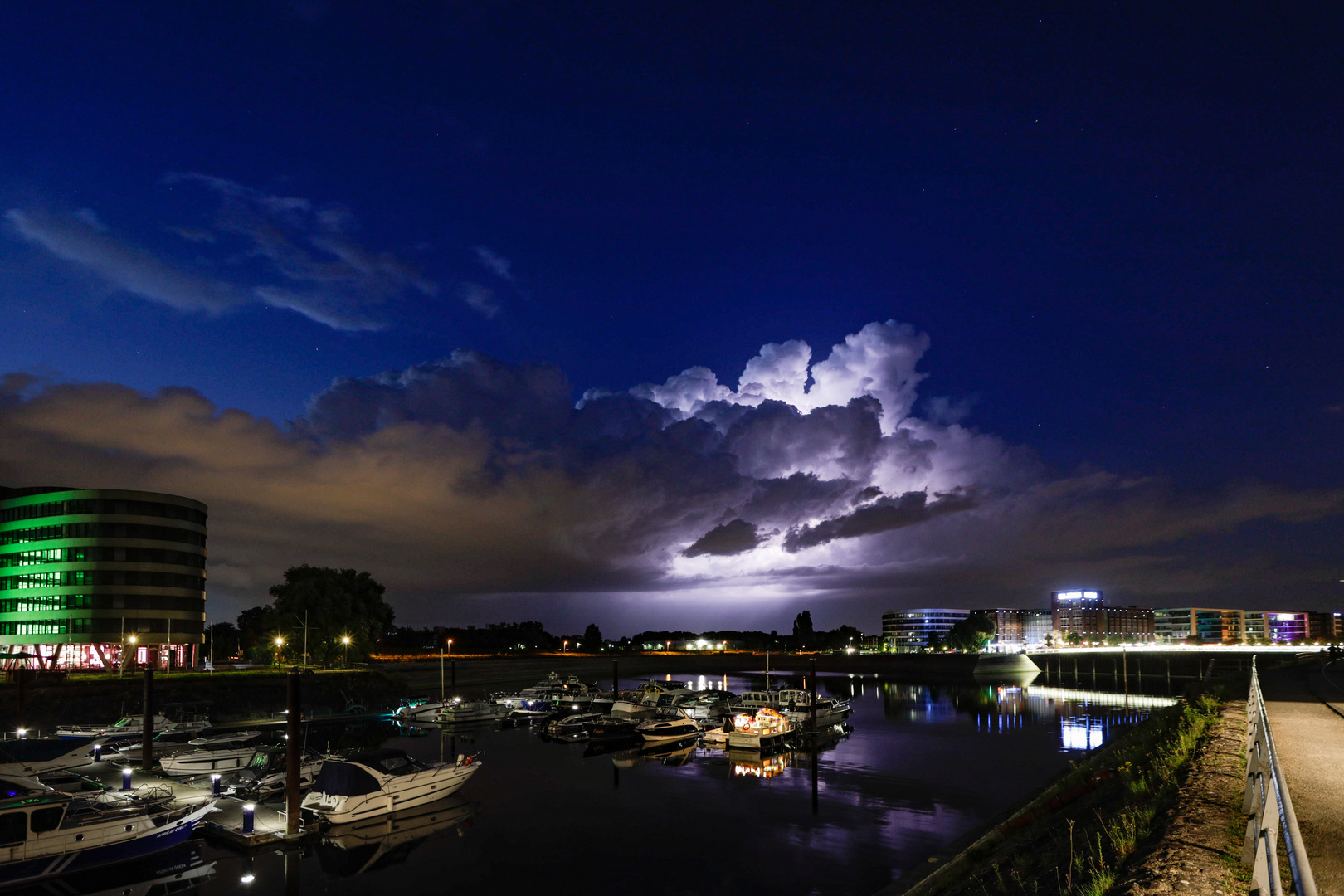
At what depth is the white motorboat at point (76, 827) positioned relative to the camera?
91.5ft

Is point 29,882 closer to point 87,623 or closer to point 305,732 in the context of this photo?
point 305,732

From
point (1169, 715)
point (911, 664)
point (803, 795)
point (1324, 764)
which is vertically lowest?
point (911, 664)

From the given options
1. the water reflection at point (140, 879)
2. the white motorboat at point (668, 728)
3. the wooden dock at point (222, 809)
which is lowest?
the white motorboat at point (668, 728)

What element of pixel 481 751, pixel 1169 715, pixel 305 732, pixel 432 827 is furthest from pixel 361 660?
pixel 1169 715

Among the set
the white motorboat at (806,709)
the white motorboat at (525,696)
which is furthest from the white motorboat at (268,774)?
the white motorboat at (525,696)

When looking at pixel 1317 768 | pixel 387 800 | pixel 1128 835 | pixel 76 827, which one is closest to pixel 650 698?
pixel 387 800

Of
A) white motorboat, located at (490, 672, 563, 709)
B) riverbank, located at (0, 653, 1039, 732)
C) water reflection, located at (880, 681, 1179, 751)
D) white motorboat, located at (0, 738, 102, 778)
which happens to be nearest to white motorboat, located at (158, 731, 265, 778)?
white motorboat, located at (0, 738, 102, 778)

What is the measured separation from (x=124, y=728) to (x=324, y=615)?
48.2 meters

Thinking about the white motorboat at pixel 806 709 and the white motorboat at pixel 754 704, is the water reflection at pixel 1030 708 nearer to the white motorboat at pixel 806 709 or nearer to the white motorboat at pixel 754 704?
the white motorboat at pixel 806 709

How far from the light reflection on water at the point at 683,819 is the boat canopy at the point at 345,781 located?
174 centimetres

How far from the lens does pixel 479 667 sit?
11938 cm

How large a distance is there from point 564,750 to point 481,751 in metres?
5.94

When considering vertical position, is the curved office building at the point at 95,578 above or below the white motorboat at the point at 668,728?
above

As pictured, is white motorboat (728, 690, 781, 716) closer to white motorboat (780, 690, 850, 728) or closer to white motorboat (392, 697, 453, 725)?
white motorboat (780, 690, 850, 728)
